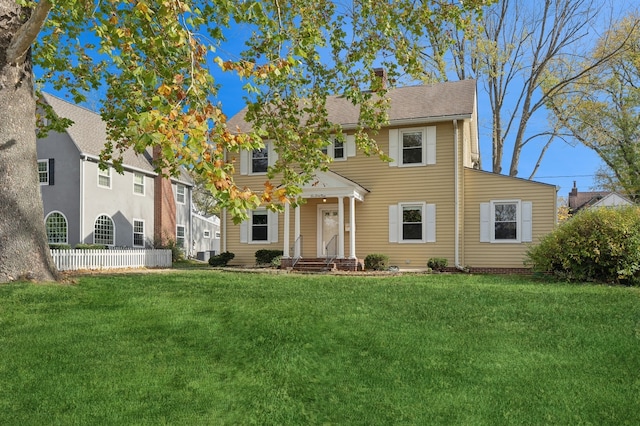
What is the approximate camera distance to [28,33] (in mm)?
7922

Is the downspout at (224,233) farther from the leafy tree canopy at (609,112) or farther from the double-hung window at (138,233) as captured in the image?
the leafy tree canopy at (609,112)

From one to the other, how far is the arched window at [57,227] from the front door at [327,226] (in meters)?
11.4

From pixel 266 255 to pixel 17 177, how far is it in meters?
10.8

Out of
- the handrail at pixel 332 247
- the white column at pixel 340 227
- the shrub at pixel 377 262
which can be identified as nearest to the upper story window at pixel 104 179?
the handrail at pixel 332 247

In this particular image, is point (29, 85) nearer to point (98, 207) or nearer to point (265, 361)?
point (265, 361)

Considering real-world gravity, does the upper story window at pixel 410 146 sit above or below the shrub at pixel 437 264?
above

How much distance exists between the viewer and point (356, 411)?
4113 millimetres

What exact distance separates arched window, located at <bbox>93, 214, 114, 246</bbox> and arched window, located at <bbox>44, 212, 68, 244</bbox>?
1.25 m

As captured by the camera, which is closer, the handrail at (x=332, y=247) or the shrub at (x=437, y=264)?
the shrub at (x=437, y=264)

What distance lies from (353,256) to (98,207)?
12.4 m

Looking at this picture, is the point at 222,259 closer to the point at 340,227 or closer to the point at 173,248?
the point at 340,227

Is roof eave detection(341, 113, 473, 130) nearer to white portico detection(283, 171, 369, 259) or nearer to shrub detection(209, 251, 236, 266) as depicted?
white portico detection(283, 171, 369, 259)

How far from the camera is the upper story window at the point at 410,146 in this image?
17672 millimetres

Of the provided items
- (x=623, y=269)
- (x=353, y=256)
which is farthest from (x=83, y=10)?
(x=623, y=269)
